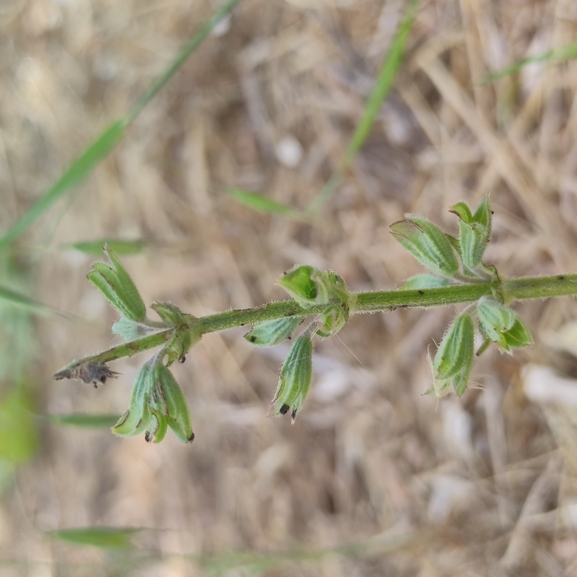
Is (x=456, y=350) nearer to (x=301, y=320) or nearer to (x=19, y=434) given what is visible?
(x=301, y=320)

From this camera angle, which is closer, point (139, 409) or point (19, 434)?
point (139, 409)

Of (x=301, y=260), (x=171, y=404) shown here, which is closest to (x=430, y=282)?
(x=171, y=404)

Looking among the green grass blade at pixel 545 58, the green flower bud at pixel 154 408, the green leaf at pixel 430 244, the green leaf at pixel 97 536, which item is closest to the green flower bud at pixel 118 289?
the green flower bud at pixel 154 408

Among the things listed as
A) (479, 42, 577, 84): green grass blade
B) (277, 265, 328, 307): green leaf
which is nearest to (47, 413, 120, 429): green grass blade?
(277, 265, 328, 307): green leaf

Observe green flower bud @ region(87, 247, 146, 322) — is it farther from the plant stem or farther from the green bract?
the green bract

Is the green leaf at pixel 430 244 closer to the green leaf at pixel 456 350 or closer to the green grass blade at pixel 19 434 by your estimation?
the green leaf at pixel 456 350

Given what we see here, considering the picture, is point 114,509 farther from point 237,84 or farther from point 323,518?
point 237,84

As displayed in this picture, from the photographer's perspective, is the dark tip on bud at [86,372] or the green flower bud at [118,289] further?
the green flower bud at [118,289]
